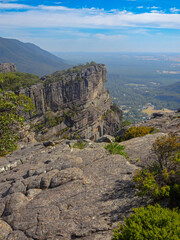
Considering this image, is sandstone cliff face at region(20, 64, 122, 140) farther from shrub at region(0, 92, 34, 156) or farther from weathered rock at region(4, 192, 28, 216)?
weathered rock at region(4, 192, 28, 216)

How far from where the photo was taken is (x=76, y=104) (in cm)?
9350

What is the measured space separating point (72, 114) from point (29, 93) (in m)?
22.3

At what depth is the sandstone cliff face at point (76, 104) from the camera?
8100 centimetres

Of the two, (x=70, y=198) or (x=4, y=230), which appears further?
(x=70, y=198)

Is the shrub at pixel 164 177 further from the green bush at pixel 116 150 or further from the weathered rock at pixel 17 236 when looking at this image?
the weathered rock at pixel 17 236

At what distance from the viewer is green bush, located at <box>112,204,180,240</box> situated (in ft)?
20.8

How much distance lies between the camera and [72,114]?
87.6 m

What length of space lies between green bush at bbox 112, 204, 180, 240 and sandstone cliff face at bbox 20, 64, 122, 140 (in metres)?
69.1

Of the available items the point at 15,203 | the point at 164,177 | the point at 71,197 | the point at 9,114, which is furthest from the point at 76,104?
the point at 164,177

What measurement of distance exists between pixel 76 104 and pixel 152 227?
88019 millimetres

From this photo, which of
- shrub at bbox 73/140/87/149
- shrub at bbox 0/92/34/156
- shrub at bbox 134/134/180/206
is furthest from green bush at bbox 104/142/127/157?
shrub at bbox 0/92/34/156

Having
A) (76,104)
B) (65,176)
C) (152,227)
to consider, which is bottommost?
(76,104)

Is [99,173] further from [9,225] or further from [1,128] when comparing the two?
[1,128]

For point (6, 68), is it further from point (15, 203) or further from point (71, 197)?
point (71, 197)
